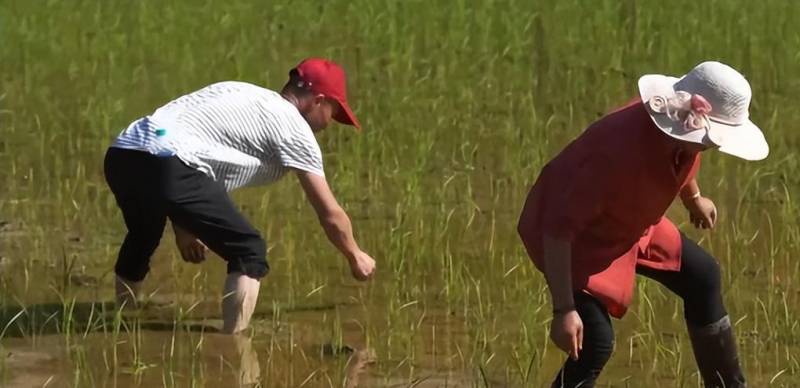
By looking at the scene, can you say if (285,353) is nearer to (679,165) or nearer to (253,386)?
(253,386)

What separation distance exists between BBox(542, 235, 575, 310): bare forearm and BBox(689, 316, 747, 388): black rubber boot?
552 millimetres

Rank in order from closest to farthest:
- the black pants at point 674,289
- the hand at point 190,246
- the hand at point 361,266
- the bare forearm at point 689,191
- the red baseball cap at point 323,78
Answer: the black pants at point 674,289 → the bare forearm at point 689,191 → the hand at point 361,266 → the red baseball cap at point 323,78 → the hand at point 190,246

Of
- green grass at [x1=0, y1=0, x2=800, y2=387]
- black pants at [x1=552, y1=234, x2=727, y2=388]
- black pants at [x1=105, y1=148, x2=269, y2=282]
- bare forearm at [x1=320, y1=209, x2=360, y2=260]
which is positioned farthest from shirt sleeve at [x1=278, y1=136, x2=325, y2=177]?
black pants at [x1=552, y1=234, x2=727, y2=388]

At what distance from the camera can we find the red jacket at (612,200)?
3.56 metres

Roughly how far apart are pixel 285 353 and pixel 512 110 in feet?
11.7

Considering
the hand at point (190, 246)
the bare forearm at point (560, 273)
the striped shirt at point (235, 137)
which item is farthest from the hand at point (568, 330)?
the hand at point (190, 246)

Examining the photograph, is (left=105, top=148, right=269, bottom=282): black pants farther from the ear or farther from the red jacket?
the red jacket

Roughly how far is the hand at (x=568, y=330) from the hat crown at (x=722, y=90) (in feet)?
1.88

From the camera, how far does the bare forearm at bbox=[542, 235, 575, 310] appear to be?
3.52 m

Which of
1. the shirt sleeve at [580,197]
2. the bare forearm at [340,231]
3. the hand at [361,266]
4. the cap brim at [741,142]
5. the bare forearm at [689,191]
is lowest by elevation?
the hand at [361,266]

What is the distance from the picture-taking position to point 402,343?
454 cm

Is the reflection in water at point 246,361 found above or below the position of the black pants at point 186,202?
below

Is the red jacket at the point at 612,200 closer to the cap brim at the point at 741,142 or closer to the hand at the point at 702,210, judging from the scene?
the cap brim at the point at 741,142

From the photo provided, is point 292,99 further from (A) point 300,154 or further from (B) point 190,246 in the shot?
(B) point 190,246
